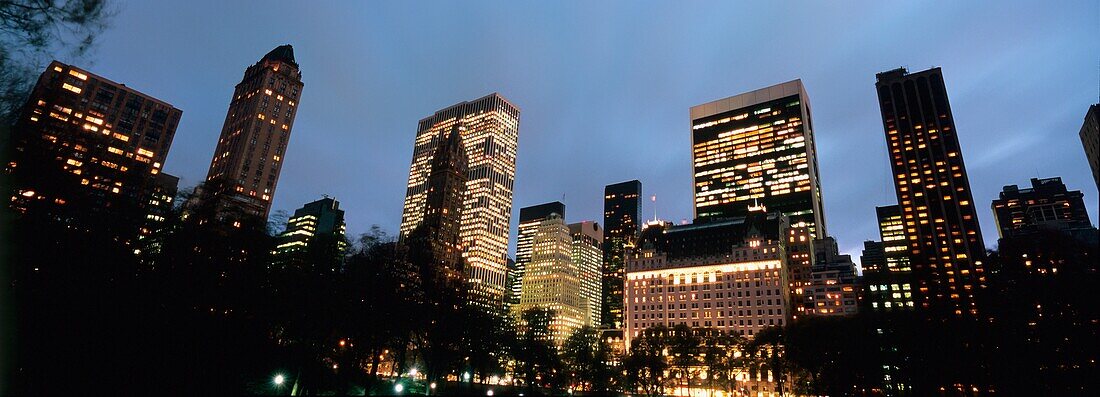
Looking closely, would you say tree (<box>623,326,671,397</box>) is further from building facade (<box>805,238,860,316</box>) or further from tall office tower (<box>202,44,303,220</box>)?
tall office tower (<box>202,44,303,220</box>)

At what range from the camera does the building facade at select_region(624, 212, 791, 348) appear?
144 metres

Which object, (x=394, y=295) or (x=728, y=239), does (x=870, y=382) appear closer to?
(x=394, y=295)

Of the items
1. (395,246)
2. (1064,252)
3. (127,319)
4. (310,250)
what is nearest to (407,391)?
(395,246)

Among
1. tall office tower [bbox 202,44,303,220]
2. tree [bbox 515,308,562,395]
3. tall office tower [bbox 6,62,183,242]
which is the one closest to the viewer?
tall office tower [bbox 6,62,183,242]

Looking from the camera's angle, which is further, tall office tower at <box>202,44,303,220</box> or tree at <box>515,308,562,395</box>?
tall office tower at <box>202,44,303,220</box>

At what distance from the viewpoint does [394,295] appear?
52.0m

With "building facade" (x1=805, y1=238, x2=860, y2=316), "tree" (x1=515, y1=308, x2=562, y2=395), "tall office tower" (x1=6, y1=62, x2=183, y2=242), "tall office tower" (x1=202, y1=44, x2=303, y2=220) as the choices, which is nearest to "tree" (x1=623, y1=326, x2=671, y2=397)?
"tree" (x1=515, y1=308, x2=562, y2=395)

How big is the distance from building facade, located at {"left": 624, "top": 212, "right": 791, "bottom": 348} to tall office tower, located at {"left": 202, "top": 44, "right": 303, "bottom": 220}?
4800 inches

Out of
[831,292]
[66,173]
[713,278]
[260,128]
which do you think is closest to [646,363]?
[713,278]

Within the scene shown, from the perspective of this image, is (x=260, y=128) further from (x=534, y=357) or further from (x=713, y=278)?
(x=713, y=278)

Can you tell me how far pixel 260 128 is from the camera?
176m

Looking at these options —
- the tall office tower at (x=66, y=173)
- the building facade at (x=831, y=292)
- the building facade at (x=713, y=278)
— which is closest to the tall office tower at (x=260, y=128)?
the building facade at (x=713, y=278)

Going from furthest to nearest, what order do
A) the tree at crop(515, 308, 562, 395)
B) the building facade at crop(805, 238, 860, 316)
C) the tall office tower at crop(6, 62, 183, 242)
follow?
the building facade at crop(805, 238, 860, 316), the tree at crop(515, 308, 562, 395), the tall office tower at crop(6, 62, 183, 242)

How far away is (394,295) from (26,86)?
3720 cm
